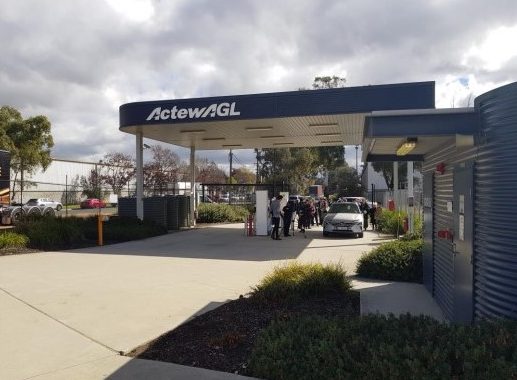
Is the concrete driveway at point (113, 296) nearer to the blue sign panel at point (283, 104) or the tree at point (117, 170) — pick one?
the blue sign panel at point (283, 104)

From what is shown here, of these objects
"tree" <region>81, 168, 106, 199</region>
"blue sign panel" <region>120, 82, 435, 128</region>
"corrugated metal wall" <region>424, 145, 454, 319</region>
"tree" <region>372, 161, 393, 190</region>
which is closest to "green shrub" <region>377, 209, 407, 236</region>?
"blue sign panel" <region>120, 82, 435, 128</region>

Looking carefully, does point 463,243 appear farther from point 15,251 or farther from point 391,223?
point 391,223

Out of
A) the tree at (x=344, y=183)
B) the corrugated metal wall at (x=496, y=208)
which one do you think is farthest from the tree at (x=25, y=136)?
the tree at (x=344, y=183)

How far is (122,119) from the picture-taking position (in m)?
19.5

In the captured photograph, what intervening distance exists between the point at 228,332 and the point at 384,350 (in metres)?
2.41

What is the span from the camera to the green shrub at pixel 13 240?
15.0 m

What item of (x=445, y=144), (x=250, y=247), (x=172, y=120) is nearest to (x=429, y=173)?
(x=445, y=144)

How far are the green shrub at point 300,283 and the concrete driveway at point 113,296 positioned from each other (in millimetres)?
921

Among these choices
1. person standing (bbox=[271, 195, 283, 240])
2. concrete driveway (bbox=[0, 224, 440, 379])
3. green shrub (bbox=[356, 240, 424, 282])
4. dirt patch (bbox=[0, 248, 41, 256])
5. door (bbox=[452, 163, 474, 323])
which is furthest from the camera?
person standing (bbox=[271, 195, 283, 240])

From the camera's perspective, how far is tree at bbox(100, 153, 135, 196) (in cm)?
6462

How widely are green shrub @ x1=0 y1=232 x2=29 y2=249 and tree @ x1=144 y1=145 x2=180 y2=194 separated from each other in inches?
1583

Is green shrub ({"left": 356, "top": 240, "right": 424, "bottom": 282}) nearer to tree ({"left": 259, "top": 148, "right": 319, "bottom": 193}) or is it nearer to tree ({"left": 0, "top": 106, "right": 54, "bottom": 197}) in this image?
tree ({"left": 0, "top": 106, "right": 54, "bottom": 197})

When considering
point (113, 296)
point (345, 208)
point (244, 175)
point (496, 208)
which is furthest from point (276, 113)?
point (244, 175)

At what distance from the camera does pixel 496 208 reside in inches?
192
